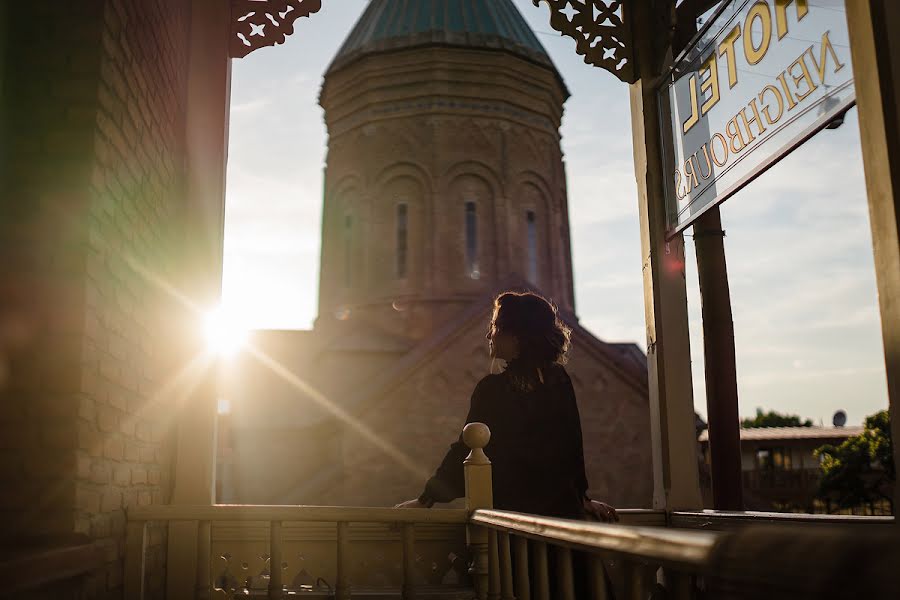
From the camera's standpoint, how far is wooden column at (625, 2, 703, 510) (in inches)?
192

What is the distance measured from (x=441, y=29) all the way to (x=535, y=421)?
75.0 feet

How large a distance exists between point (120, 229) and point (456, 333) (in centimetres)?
1621

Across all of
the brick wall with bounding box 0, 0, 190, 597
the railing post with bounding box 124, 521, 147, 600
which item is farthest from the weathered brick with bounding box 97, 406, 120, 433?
the railing post with bounding box 124, 521, 147, 600

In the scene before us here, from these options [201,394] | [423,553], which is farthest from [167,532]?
[423,553]

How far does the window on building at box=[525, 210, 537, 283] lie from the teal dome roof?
4.95 metres

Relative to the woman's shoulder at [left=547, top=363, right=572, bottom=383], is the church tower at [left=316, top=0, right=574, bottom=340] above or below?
above

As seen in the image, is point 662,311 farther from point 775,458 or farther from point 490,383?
point 775,458

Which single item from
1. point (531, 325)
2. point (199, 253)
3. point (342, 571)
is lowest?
point (342, 571)

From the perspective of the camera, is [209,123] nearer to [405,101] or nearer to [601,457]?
[601,457]

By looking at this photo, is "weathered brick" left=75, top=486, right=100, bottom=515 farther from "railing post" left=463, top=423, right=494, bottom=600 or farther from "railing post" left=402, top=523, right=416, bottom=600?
"railing post" left=463, top=423, right=494, bottom=600

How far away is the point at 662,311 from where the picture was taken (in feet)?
16.5

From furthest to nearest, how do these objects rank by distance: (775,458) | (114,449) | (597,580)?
(775,458) < (114,449) < (597,580)

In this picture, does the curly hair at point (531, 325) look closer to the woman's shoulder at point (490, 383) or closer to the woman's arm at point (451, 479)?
the woman's shoulder at point (490, 383)

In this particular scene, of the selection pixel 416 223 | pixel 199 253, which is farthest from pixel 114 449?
pixel 416 223
